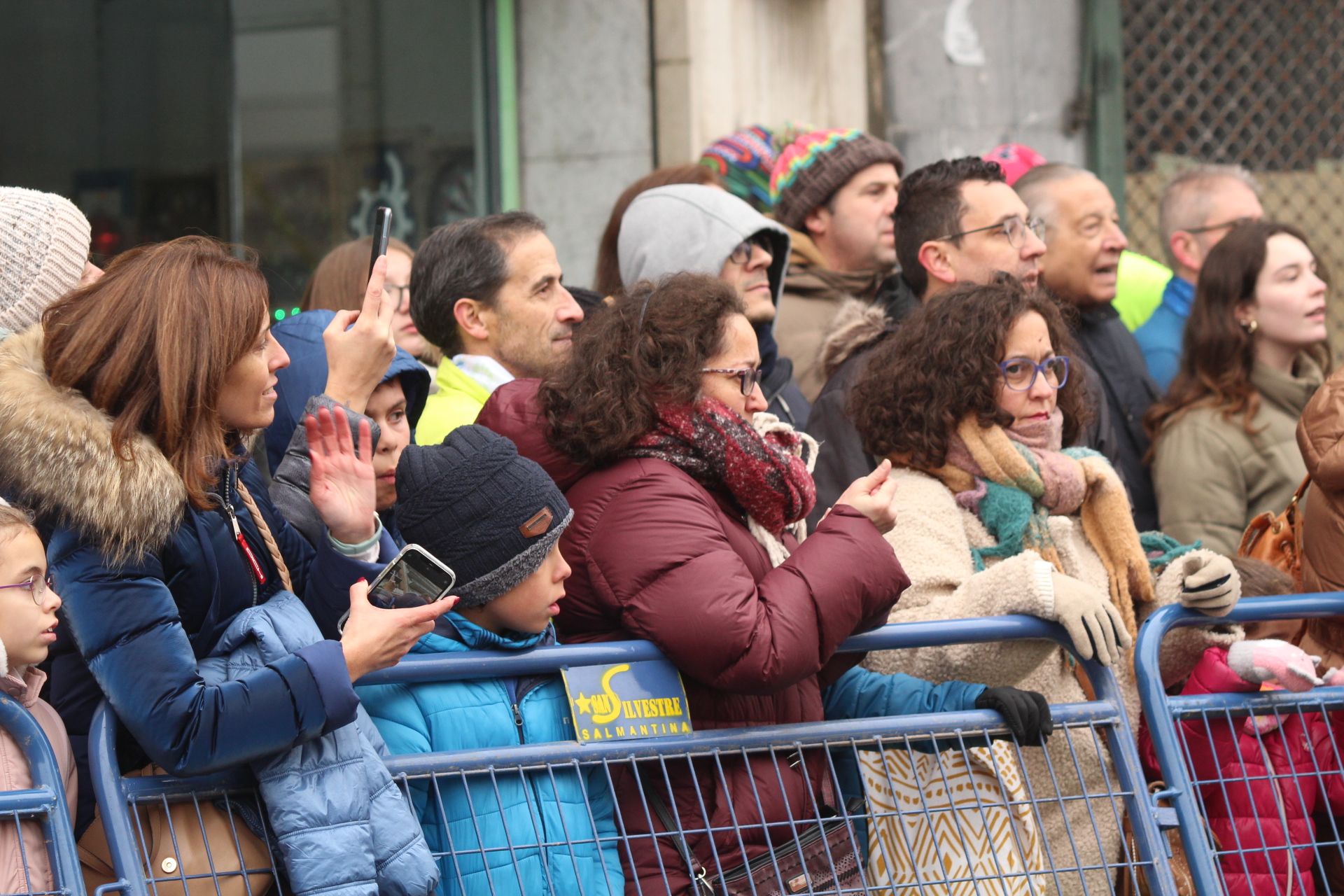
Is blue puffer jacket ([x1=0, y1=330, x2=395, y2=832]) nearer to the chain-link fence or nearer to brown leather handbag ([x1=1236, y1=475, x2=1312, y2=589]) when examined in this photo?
brown leather handbag ([x1=1236, y1=475, x2=1312, y2=589])

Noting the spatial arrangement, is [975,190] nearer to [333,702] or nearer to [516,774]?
[516,774]

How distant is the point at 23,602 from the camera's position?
2.75 metres

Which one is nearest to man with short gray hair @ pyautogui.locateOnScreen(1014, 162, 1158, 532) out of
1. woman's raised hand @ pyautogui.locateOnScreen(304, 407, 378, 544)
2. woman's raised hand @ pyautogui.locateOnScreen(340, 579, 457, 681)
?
woman's raised hand @ pyautogui.locateOnScreen(304, 407, 378, 544)

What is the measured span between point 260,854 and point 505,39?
567 cm

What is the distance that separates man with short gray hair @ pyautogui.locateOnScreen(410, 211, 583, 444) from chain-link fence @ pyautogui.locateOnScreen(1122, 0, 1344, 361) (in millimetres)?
5628

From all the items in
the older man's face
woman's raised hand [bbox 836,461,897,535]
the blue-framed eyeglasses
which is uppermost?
the older man's face

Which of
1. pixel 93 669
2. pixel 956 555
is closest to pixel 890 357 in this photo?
pixel 956 555

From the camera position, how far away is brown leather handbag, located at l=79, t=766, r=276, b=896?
288cm

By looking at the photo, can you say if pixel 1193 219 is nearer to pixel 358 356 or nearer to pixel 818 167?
pixel 818 167

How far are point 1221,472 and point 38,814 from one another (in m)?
3.81

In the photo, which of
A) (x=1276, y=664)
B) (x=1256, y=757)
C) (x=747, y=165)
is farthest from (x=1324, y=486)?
(x=747, y=165)

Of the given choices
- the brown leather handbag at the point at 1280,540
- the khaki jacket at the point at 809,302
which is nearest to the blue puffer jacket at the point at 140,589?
the brown leather handbag at the point at 1280,540

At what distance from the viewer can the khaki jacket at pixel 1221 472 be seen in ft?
17.4

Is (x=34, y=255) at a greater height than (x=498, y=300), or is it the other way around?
(x=34, y=255)
